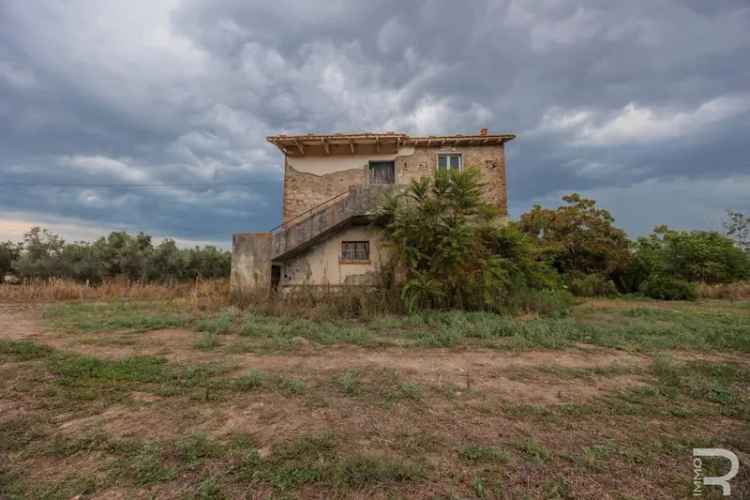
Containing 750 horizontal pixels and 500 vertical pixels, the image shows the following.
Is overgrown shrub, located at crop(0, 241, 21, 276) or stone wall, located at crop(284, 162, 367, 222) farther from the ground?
stone wall, located at crop(284, 162, 367, 222)

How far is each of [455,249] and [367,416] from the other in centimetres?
643

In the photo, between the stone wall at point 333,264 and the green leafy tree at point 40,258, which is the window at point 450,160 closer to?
the stone wall at point 333,264

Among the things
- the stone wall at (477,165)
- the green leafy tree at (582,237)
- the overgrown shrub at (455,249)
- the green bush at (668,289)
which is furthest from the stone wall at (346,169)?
the green bush at (668,289)

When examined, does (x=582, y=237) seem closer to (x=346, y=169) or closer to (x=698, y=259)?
(x=698, y=259)

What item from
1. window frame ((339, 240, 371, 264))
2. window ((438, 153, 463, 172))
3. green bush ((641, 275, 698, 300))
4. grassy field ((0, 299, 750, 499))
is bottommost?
grassy field ((0, 299, 750, 499))

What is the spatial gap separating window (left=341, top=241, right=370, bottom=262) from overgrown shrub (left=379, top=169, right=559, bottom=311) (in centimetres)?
260

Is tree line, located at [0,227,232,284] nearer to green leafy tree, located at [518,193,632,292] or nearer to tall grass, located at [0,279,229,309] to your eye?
tall grass, located at [0,279,229,309]

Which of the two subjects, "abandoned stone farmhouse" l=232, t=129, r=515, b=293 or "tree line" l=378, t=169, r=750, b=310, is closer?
"tree line" l=378, t=169, r=750, b=310

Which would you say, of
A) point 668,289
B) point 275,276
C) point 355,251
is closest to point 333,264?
point 355,251

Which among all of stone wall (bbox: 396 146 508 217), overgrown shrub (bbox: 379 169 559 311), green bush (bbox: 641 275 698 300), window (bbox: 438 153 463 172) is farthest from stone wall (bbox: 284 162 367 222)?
green bush (bbox: 641 275 698 300)

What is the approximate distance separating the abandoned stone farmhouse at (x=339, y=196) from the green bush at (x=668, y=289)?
1188 centimetres

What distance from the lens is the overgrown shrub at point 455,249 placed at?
9.11m

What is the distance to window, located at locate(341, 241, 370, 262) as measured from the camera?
40.8 ft

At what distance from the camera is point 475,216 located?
952 cm
